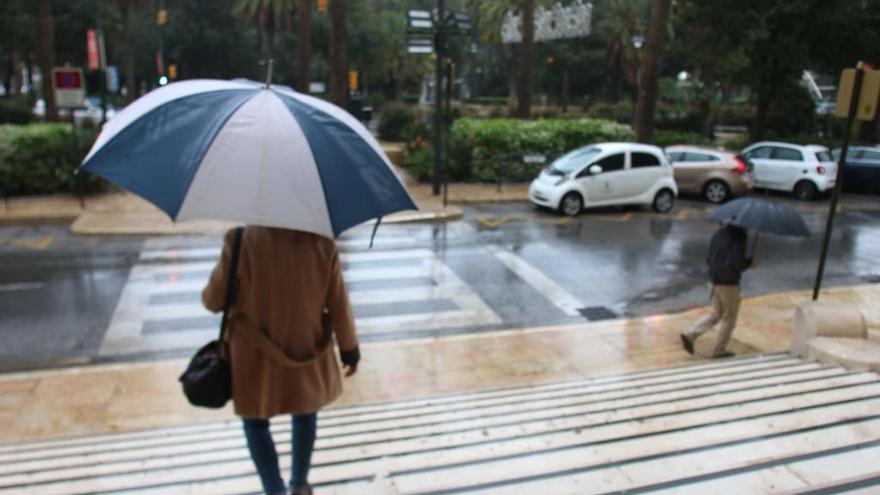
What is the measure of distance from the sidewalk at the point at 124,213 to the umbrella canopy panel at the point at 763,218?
842cm

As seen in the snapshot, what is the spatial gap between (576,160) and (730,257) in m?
9.72

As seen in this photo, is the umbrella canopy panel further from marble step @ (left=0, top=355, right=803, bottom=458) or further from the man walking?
marble step @ (left=0, top=355, right=803, bottom=458)

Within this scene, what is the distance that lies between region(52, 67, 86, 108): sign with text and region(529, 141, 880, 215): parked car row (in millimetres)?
10473

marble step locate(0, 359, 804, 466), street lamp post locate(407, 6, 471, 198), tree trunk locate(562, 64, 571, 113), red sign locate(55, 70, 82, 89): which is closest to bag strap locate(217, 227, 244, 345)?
marble step locate(0, 359, 804, 466)

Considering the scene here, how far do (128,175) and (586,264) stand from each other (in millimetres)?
10441

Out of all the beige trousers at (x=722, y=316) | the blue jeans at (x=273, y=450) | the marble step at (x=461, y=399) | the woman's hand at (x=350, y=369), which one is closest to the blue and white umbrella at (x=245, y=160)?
the woman's hand at (x=350, y=369)

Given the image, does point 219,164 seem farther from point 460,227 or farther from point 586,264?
→ point 460,227

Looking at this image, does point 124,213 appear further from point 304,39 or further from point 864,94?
point 864,94

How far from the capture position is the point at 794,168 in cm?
2025

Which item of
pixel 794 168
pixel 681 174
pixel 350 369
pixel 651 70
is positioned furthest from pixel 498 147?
pixel 350 369

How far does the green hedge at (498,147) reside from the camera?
21016 millimetres

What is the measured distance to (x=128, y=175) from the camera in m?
2.96

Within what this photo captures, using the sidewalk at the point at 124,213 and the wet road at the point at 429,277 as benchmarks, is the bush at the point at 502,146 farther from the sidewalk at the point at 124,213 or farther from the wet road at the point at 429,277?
the wet road at the point at 429,277

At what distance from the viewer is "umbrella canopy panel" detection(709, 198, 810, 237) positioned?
7473 millimetres
